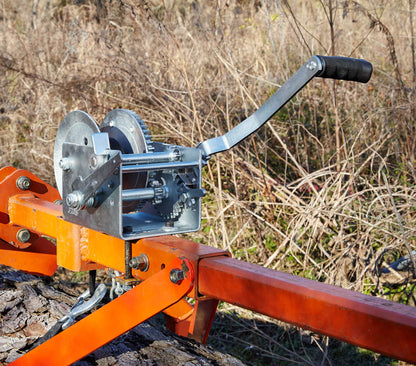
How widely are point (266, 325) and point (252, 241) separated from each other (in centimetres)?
77

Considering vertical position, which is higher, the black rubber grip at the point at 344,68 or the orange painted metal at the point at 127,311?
the black rubber grip at the point at 344,68

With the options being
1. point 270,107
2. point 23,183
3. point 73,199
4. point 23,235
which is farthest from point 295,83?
point 23,235

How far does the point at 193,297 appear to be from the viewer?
5.75ft

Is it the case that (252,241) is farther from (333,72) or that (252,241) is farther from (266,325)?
(333,72)

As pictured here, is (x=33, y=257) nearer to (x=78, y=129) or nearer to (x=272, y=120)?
(x=78, y=129)

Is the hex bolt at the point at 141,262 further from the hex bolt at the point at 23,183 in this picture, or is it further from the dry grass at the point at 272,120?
the dry grass at the point at 272,120

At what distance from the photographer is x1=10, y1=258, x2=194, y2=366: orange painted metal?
1.74 meters

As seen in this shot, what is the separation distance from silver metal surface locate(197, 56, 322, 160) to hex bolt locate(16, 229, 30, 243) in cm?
146

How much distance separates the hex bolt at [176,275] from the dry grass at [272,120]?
1499 mm

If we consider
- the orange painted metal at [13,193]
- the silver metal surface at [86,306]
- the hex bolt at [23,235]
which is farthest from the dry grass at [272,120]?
the silver metal surface at [86,306]

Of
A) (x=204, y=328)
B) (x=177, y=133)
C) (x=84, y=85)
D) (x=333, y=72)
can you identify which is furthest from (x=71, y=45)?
(x=333, y=72)

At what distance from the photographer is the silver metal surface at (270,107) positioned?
66.7 inches

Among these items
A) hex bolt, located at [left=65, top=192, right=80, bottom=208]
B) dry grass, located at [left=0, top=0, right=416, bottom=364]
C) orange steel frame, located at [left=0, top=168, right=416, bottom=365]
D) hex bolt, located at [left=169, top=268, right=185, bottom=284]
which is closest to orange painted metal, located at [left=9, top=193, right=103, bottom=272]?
orange steel frame, located at [left=0, top=168, right=416, bottom=365]

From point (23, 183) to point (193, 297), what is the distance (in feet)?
4.86
